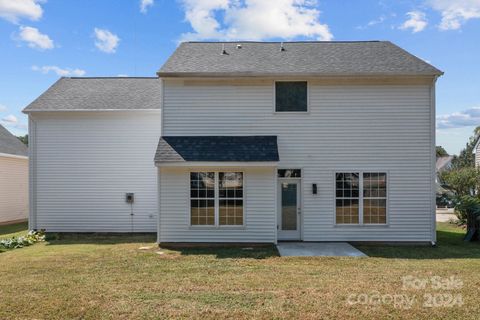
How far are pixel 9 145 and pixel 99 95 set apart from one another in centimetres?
875

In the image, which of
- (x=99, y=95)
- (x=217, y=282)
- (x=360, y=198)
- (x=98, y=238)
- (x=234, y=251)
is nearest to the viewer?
(x=217, y=282)

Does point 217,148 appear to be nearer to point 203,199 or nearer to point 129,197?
point 203,199

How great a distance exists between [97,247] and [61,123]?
5.69 meters

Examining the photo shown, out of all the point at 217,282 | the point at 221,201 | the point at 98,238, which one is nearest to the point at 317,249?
the point at 221,201

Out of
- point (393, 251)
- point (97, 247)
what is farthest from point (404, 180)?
point (97, 247)

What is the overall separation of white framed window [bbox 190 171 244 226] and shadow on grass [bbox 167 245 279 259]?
808 mm

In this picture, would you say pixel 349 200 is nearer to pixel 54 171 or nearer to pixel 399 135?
pixel 399 135

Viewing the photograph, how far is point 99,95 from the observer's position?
1459 centimetres

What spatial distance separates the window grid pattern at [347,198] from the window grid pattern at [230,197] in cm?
330

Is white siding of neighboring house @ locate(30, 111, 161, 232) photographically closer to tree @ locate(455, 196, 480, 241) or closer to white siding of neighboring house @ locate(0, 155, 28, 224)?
white siding of neighboring house @ locate(0, 155, 28, 224)

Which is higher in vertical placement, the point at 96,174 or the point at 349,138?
the point at 349,138

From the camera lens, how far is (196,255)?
9680 mm

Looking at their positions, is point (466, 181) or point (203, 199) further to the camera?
point (466, 181)

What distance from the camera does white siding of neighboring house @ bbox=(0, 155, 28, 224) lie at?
17.7 meters
